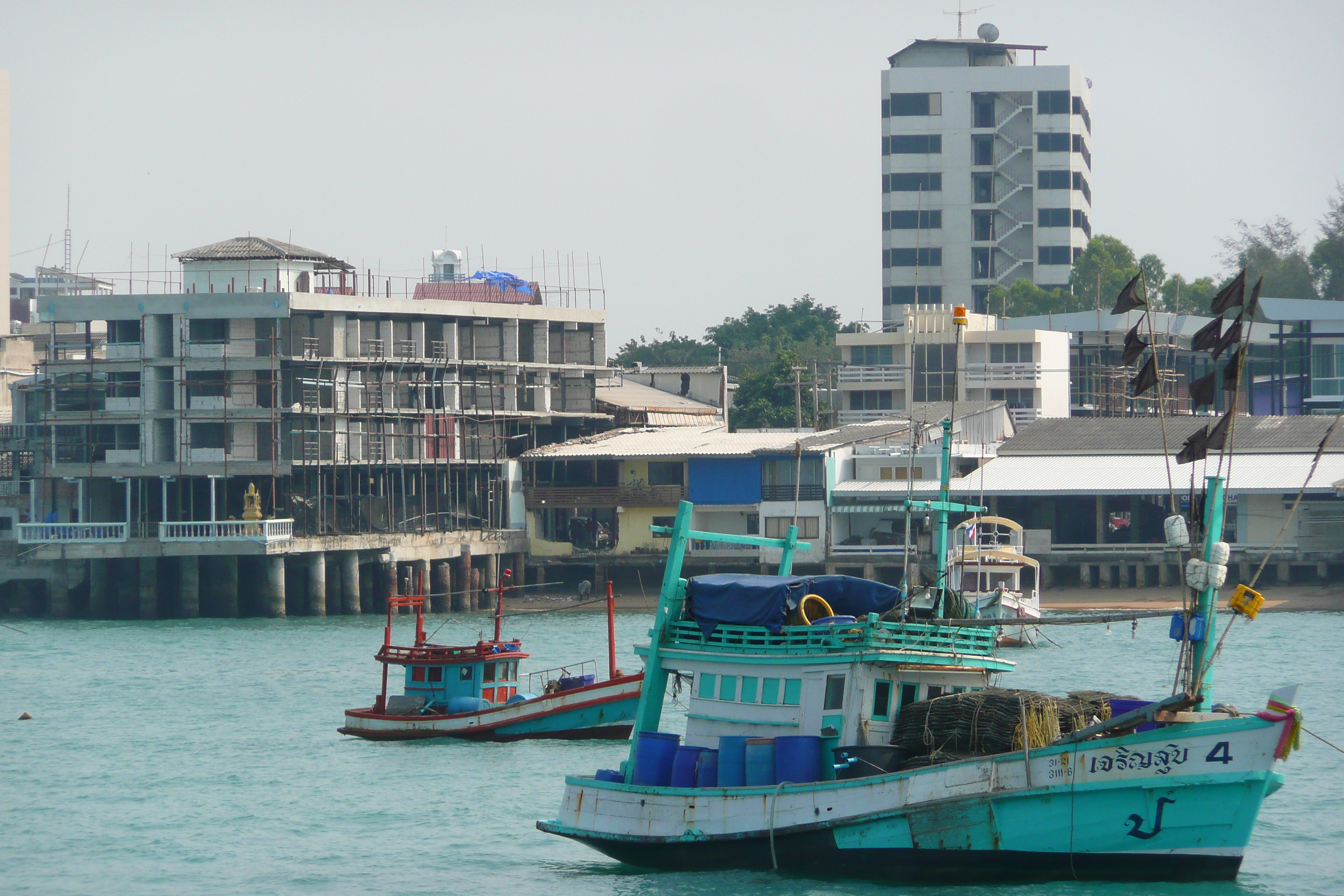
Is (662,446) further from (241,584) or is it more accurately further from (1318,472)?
(1318,472)

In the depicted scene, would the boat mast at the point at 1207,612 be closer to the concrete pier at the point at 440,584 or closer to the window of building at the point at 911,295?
the concrete pier at the point at 440,584

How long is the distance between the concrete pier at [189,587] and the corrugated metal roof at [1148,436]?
1424 inches

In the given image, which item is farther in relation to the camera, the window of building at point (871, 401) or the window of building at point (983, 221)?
the window of building at point (983, 221)

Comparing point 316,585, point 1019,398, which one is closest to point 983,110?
point 1019,398

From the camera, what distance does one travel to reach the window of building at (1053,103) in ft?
427

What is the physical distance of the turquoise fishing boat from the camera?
24.0 m

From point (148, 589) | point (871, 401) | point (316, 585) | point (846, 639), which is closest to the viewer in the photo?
point (846, 639)

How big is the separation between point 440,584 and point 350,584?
4.67 metres

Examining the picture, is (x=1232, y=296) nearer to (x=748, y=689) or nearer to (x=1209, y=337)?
(x=1209, y=337)

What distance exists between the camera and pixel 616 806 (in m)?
27.5

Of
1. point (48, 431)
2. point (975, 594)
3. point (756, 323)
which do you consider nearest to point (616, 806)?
point (975, 594)

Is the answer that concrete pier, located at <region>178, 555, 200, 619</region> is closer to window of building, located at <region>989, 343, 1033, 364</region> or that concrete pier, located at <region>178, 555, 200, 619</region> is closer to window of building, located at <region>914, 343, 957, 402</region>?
window of building, located at <region>914, 343, 957, 402</region>

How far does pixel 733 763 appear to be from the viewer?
27250mm

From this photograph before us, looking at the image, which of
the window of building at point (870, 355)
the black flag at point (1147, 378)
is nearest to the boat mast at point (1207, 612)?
the black flag at point (1147, 378)
